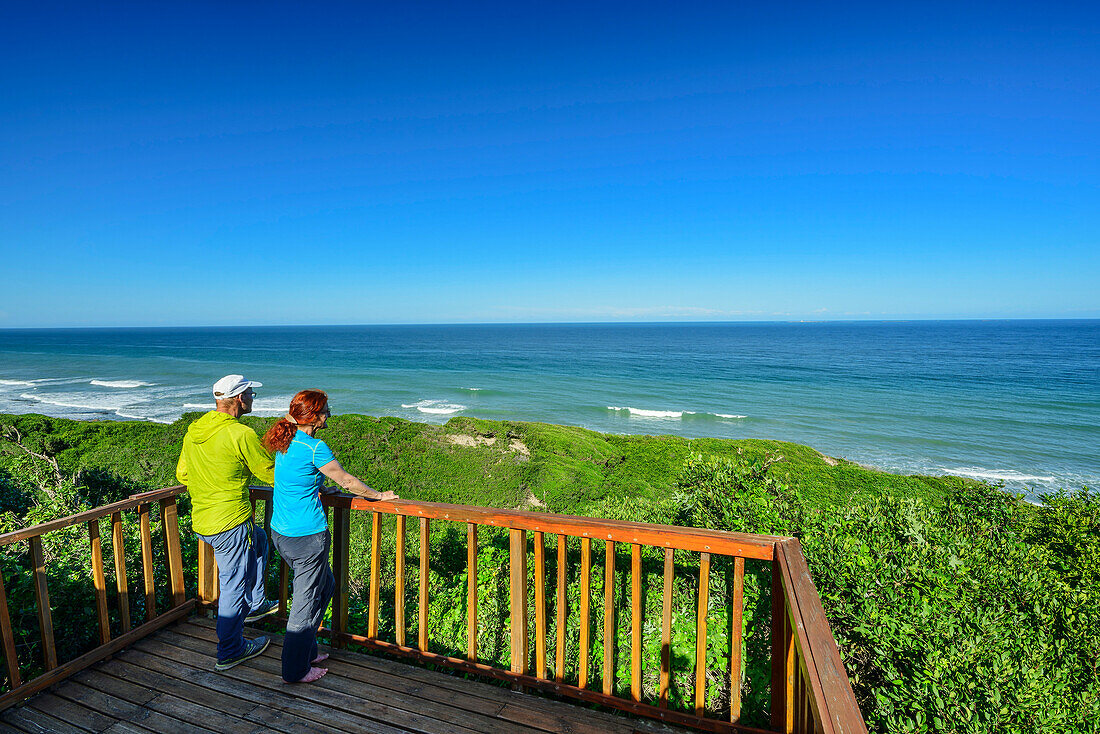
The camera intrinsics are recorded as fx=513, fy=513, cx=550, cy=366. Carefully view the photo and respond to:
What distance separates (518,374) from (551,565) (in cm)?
4179

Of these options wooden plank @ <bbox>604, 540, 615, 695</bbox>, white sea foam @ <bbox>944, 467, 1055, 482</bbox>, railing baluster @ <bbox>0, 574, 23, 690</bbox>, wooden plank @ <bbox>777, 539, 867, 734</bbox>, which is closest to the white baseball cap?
railing baluster @ <bbox>0, 574, 23, 690</bbox>

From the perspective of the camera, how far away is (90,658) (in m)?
3.02

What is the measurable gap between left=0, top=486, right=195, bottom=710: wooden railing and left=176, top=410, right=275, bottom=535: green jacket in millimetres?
676

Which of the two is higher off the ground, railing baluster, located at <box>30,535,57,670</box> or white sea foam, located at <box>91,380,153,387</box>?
railing baluster, located at <box>30,535,57,670</box>

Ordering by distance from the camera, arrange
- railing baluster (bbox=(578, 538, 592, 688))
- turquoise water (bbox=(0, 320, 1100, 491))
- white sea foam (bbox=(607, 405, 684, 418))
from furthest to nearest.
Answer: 1. white sea foam (bbox=(607, 405, 684, 418))
2. turquoise water (bbox=(0, 320, 1100, 491))
3. railing baluster (bbox=(578, 538, 592, 688))

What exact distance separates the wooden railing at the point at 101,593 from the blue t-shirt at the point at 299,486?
49.5 inches

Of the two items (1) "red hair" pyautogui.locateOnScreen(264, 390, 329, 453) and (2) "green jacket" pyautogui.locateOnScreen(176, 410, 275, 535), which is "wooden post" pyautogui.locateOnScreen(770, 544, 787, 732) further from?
(2) "green jacket" pyautogui.locateOnScreen(176, 410, 275, 535)

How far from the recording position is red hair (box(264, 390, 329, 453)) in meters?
2.63

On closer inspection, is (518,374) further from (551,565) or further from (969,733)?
(969,733)

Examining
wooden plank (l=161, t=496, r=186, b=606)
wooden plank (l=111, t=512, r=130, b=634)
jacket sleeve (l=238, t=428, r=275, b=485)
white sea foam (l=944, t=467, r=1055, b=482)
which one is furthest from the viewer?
white sea foam (l=944, t=467, r=1055, b=482)

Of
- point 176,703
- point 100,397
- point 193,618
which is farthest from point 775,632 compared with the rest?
point 100,397

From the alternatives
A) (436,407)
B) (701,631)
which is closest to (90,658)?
(701,631)

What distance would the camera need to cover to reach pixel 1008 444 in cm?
2230

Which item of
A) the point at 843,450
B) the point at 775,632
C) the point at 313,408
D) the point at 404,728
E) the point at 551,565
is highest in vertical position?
the point at 313,408
